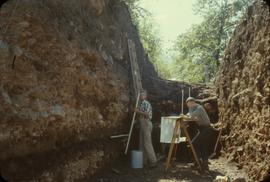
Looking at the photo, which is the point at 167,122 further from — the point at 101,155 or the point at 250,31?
the point at 250,31

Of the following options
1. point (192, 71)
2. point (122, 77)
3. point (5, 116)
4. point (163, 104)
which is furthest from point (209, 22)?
point (5, 116)

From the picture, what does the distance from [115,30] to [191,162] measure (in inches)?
190

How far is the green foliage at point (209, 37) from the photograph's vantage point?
1139 inches

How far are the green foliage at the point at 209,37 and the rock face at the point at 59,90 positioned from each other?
19168 mm

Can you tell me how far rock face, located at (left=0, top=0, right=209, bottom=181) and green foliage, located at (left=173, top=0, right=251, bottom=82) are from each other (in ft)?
62.9

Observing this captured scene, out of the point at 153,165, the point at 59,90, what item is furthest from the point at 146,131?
the point at 59,90

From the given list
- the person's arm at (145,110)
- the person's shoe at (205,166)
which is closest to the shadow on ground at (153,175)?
the person's shoe at (205,166)

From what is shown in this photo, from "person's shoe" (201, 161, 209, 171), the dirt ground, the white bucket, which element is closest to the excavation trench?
the dirt ground

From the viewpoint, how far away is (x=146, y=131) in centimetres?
1026

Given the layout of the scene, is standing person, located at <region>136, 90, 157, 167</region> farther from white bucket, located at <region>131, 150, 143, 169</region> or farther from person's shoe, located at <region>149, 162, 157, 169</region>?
white bucket, located at <region>131, 150, 143, 169</region>

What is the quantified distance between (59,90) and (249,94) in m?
4.75

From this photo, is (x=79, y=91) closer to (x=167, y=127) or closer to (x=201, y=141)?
(x=167, y=127)

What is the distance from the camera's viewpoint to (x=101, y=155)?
930cm

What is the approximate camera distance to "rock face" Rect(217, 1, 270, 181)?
7816mm
